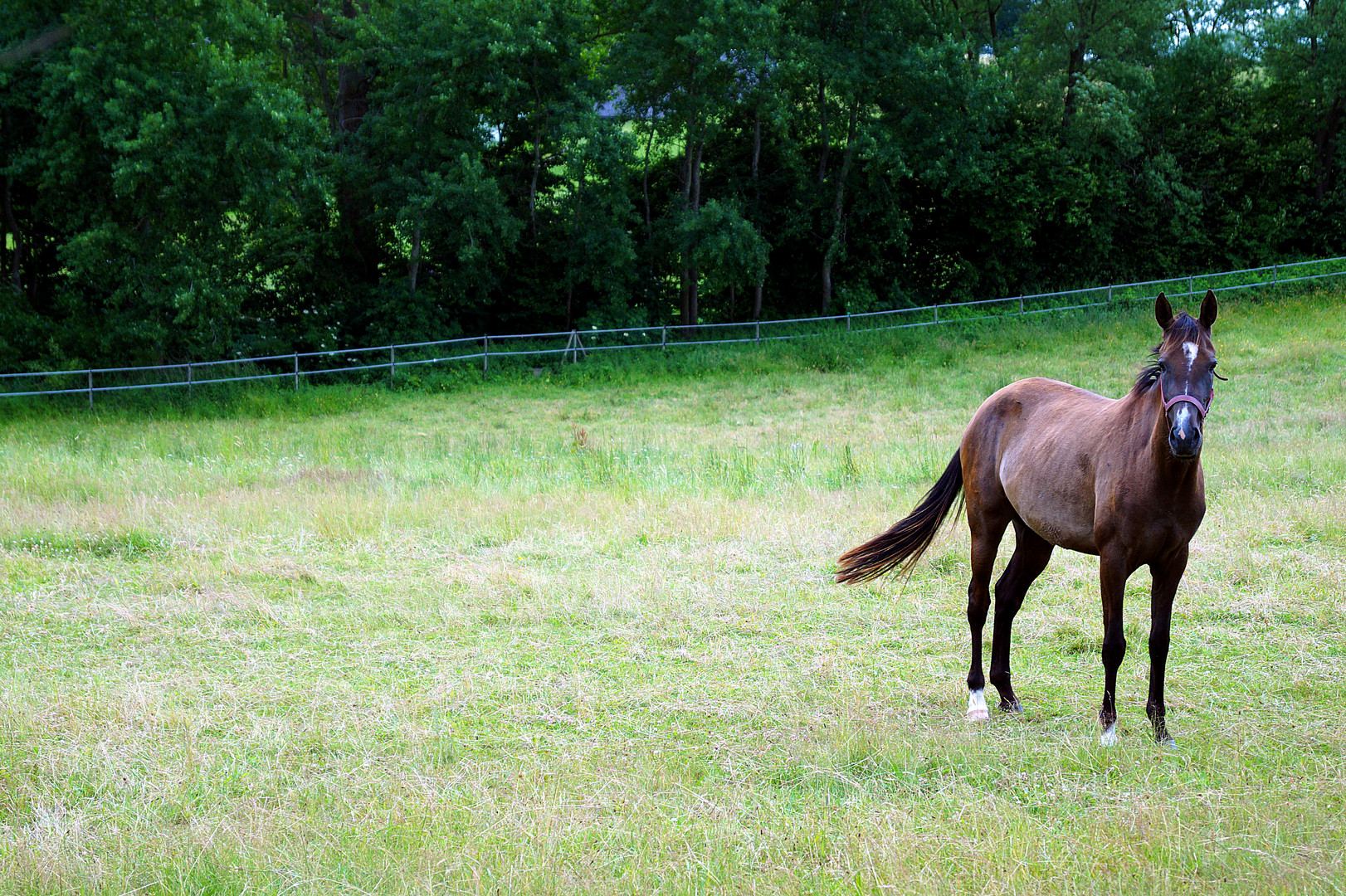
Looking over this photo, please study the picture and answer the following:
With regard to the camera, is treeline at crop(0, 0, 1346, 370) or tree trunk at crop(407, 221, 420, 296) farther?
tree trunk at crop(407, 221, 420, 296)

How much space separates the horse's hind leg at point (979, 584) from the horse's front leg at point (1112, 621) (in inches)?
22.3

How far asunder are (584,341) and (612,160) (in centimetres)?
436

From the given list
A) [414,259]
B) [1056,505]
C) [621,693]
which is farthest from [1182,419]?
[414,259]

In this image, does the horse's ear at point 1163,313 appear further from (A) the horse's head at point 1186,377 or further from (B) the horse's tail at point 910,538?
(B) the horse's tail at point 910,538

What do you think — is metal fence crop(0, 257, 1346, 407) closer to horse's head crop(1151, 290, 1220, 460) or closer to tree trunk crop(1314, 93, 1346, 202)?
tree trunk crop(1314, 93, 1346, 202)

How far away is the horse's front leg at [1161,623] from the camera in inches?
174

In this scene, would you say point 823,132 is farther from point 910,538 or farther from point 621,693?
point 621,693

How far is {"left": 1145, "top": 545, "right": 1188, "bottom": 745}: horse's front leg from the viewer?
4.43 metres

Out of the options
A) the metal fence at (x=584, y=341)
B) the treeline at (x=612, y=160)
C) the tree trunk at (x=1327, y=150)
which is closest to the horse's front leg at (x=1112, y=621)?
the treeline at (x=612, y=160)

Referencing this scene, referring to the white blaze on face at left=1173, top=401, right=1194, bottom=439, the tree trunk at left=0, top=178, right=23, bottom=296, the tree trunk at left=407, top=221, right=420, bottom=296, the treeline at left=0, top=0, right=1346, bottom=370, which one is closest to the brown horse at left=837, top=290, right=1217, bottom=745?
the white blaze on face at left=1173, top=401, right=1194, bottom=439

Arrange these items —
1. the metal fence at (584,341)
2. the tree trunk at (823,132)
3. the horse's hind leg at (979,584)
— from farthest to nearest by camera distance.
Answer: the tree trunk at (823,132) → the metal fence at (584,341) → the horse's hind leg at (979,584)

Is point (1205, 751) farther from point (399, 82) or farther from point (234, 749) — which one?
point (399, 82)

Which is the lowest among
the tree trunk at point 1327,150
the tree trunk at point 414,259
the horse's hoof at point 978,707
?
the horse's hoof at point 978,707

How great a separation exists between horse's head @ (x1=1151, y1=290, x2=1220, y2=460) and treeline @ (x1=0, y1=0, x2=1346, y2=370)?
57.9 feet
